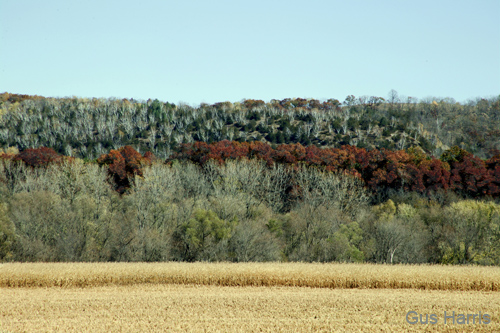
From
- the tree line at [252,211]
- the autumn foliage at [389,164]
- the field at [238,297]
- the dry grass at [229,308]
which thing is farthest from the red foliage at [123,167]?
the dry grass at [229,308]

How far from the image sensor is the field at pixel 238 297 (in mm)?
23617

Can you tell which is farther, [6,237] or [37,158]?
[37,158]

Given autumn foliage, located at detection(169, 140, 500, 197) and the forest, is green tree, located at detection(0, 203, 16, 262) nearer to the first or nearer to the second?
the forest

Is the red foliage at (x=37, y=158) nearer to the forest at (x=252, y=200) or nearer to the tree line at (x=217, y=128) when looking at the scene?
the forest at (x=252, y=200)

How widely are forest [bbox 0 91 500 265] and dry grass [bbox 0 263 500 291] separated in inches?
474

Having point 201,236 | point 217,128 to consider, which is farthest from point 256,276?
point 217,128

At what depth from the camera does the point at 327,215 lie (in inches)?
2133

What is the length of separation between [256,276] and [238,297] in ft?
16.4

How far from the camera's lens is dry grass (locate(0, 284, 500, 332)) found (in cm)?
2319

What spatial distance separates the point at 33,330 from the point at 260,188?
47058 millimetres

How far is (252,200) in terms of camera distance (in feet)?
195

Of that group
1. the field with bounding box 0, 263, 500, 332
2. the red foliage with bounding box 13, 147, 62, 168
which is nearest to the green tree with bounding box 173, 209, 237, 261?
the field with bounding box 0, 263, 500, 332

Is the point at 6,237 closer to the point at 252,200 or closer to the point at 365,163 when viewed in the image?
the point at 252,200

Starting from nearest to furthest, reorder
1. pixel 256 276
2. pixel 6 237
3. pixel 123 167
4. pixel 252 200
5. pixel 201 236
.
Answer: pixel 256 276 < pixel 6 237 < pixel 201 236 < pixel 252 200 < pixel 123 167
